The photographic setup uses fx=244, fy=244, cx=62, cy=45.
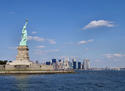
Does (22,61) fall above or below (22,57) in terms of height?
below

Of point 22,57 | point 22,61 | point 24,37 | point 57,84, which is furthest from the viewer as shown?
point 24,37

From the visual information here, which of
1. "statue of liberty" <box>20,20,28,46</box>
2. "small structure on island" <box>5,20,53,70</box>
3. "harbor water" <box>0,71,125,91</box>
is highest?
"statue of liberty" <box>20,20,28,46</box>

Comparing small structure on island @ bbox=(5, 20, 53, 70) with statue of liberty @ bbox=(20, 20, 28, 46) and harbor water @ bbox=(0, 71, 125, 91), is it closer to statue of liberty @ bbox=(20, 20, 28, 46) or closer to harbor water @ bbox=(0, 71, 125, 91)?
statue of liberty @ bbox=(20, 20, 28, 46)

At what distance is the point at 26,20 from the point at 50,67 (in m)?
26.2

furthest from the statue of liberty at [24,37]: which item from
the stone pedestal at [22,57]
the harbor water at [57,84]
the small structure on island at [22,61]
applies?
the harbor water at [57,84]

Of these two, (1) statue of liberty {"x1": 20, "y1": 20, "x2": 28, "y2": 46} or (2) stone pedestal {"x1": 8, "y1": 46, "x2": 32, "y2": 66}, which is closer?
(2) stone pedestal {"x1": 8, "y1": 46, "x2": 32, "y2": 66}

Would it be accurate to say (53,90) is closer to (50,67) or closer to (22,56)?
(22,56)

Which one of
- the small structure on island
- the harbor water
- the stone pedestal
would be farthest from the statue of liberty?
the harbor water

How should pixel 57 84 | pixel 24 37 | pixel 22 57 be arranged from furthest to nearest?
pixel 24 37, pixel 22 57, pixel 57 84

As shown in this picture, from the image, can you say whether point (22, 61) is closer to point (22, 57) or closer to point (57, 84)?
point (22, 57)

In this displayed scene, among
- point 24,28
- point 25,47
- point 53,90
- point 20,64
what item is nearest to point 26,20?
point 24,28

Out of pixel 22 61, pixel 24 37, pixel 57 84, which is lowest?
pixel 57 84

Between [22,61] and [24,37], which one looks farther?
[24,37]

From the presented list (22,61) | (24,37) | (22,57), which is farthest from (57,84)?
(24,37)
